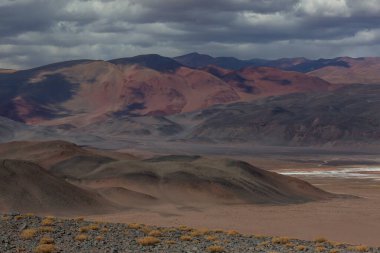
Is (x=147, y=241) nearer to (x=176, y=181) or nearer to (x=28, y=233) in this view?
(x=28, y=233)

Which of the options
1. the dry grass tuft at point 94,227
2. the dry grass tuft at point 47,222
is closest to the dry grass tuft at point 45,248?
the dry grass tuft at point 47,222

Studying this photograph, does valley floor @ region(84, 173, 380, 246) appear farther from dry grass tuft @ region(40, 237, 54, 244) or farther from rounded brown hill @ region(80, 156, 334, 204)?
dry grass tuft @ region(40, 237, 54, 244)

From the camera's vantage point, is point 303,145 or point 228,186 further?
point 303,145

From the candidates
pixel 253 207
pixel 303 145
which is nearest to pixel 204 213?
pixel 253 207

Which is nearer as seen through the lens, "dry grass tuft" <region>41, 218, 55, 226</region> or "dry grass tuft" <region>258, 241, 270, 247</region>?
"dry grass tuft" <region>41, 218, 55, 226</region>

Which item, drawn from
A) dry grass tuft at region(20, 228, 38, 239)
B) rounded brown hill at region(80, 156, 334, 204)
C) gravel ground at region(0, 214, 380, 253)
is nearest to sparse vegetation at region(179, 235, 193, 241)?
gravel ground at region(0, 214, 380, 253)

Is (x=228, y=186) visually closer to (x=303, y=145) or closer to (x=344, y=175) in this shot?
(x=344, y=175)
